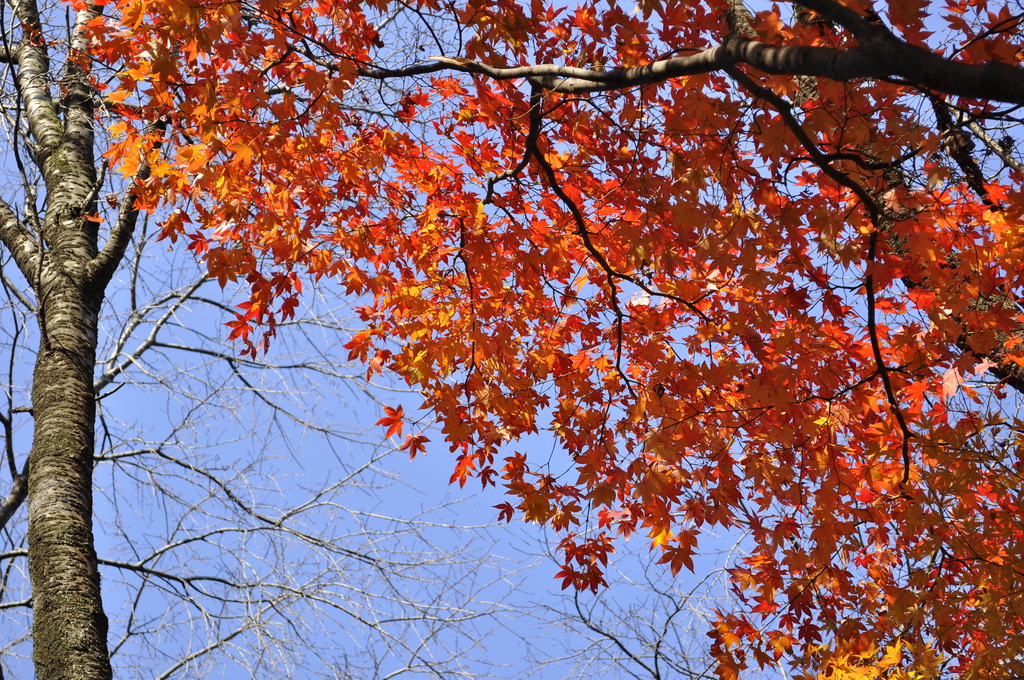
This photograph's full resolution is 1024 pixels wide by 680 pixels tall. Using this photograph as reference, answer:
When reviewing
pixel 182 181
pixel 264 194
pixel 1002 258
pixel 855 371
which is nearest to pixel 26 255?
pixel 182 181

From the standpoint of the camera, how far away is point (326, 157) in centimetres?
620

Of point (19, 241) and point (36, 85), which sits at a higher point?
point (36, 85)

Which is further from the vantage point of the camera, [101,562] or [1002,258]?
[101,562]

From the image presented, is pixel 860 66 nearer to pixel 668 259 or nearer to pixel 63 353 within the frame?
pixel 668 259

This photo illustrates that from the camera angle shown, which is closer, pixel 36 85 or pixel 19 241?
pixel 19 241

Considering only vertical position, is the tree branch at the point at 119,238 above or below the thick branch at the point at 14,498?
above

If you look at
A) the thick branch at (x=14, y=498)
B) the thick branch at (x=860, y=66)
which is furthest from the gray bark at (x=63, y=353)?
the thick branch at (x=860, y=66)

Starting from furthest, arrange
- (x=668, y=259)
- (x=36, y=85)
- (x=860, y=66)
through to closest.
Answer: (x=36, y=85) → (x=668, y=259) → (x=860, y=66)

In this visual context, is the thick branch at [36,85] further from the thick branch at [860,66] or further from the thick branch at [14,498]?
the thick branch at [860,66]

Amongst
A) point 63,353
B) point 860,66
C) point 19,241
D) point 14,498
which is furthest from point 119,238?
point 860,66

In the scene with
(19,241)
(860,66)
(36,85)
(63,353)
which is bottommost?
(860,66)

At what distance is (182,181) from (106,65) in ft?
6.23

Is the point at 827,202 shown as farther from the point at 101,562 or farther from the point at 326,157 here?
the point at 101,562

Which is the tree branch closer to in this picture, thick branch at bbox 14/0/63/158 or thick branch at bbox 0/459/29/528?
thick branch at bbox 14/0/63/158
